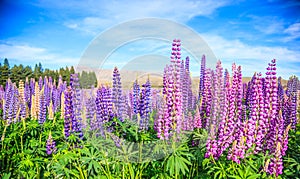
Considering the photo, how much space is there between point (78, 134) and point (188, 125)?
178 cm

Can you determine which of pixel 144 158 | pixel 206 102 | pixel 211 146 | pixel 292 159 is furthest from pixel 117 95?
pixel 292 159

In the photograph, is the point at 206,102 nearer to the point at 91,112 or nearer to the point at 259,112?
the point at 259,112

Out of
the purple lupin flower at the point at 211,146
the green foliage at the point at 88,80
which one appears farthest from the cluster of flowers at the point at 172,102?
the green foliage at the point at 88,80

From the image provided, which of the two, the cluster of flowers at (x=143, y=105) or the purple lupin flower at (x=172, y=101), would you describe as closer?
the purple lupin flower at (x=172, y=101)

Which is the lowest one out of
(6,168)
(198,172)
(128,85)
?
(6,168)

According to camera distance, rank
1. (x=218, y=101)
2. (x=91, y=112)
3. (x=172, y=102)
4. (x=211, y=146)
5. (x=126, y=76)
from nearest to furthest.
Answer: (x=172, y=102) < (x=211, y=146) < (x=218, y=101) < (x=91, y=112) < (x=126, y=76)

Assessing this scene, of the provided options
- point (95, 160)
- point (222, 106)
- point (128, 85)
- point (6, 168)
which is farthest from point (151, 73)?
point (6, 168)

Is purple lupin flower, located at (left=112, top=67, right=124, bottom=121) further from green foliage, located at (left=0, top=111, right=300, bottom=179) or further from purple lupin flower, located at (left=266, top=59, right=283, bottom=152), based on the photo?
purple lupin flower, located at (left=266, top=59, right=283, bottom=152)

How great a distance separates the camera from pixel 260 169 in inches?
154

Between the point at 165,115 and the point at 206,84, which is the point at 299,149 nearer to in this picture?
the point at 206,84

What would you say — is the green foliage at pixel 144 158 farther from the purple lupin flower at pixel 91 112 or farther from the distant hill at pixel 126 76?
the distant hill at pixel 126 76

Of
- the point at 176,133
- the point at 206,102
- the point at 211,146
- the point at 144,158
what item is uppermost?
A: the point at 206,102

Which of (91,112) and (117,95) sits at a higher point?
(117,95)

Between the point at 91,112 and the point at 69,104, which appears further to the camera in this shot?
the point at 91,112
